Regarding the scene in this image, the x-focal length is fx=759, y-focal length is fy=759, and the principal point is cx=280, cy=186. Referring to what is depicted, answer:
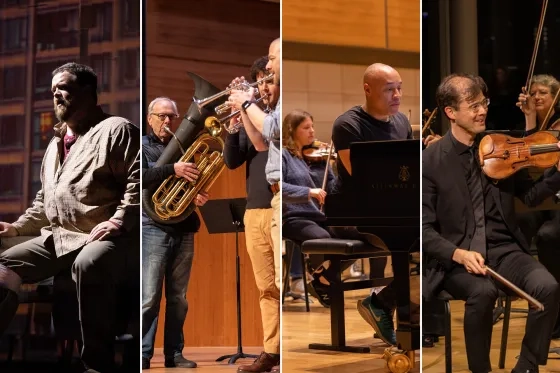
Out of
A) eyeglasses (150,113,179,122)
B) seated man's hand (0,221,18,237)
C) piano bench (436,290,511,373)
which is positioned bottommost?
piano bench (436,290,511,373)

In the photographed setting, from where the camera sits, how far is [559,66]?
3.91 meters

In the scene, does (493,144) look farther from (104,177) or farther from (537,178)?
(104,177)

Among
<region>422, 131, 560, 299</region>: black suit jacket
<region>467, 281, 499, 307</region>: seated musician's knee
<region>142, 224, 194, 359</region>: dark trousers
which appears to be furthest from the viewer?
<region>142, 224, 194, 359</region>: dark trousers

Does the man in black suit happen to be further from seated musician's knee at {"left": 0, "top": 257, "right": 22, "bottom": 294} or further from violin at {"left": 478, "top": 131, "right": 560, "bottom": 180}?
seated musician's knee at {"left": 0, "top": 257, "right": 22, "bottom": 294}

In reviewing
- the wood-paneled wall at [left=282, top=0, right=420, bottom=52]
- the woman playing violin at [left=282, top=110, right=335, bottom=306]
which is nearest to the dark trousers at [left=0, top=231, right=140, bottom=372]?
the woman playing violin at [left=282, top=110, right=335, bottom=306]

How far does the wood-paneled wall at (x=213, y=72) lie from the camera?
394 centimetres

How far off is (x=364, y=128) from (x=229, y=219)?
85cm

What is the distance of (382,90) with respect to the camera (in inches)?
156

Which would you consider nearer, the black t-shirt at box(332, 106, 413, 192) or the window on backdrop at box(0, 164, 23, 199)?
the black t-shirt at box(332, 106, 413, 192)

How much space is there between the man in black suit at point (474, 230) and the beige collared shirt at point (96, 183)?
60.2 inches

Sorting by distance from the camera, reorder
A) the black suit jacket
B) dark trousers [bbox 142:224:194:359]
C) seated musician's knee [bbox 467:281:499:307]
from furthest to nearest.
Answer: dark trousers [bbox 142:224:194:359]
the black suit jacket
seated musician's knee [bbox 467:281:499:307]

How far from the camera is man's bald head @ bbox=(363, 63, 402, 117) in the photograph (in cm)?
395

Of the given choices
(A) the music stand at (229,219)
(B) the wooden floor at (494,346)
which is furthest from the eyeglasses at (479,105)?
(A) the music stand at (229,219)

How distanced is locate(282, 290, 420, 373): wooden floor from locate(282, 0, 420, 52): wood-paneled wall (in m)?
1.37
